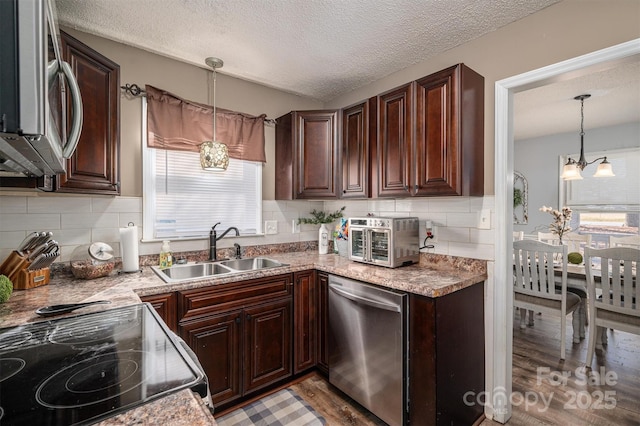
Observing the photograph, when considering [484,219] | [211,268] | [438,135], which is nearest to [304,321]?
[211,268]

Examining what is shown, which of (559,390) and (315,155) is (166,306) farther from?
(559,390)

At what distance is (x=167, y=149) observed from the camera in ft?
7.85

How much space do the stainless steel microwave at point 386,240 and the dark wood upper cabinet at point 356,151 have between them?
0.30 metres

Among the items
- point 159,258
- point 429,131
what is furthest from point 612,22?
point 159,258

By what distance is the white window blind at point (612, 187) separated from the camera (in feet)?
13.9

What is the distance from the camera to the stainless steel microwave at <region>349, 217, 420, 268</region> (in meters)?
2.20

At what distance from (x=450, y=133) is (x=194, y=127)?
195cm

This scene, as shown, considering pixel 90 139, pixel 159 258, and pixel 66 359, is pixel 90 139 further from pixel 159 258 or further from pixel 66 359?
pixel 66 359

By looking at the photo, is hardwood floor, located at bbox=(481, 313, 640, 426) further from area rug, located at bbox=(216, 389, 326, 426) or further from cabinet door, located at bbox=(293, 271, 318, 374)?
cabinet door, located at bbox=(293, 271, 318, 374)

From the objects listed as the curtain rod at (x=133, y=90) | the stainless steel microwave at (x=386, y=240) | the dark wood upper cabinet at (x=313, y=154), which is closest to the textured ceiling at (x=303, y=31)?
the curtain rod at (x=133, y=90)

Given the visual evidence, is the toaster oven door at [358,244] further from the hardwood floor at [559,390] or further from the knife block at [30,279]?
the knife block at [30,279]

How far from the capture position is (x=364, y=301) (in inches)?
79.6

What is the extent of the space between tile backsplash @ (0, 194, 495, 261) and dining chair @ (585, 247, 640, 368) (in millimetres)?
1399

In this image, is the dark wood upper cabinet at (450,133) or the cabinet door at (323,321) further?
the cabinet door at (323,321)
